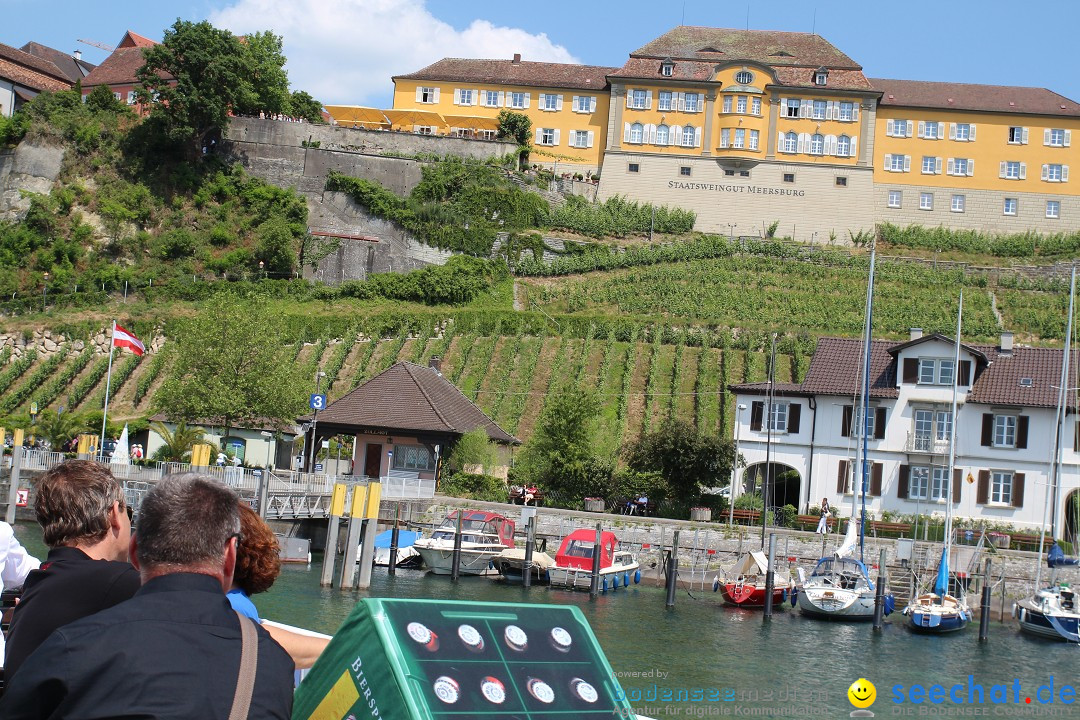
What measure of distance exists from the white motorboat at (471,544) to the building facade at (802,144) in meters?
Result: 46.0

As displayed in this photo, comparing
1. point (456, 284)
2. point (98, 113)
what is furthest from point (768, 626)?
point (98, 113)

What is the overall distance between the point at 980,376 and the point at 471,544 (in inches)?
808

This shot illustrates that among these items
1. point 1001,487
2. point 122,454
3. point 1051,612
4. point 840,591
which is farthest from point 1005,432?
point 122,454

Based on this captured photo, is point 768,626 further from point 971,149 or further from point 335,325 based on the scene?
point 971,149

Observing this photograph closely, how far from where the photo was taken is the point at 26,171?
70188 millimetres

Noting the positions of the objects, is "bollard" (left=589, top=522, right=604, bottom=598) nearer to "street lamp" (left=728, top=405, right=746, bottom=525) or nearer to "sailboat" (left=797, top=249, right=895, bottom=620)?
"sailboat" (left=797, top=249, right=895, bottom=620)

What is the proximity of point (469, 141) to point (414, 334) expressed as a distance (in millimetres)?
20789

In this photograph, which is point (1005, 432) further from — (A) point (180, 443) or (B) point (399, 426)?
(A) point (180, 443)

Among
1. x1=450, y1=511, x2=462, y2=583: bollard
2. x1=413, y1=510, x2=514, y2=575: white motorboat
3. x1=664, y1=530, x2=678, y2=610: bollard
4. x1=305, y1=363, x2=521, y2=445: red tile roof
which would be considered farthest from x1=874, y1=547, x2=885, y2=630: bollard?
x1=305, y1=363, x2=521, y2=445: red tile roof

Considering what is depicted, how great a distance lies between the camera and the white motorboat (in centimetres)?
3388

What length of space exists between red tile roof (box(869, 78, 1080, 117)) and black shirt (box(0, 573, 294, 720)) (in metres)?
81.0

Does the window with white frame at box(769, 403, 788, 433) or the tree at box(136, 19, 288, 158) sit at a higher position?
the tree at box(136, 19, 288, 158)

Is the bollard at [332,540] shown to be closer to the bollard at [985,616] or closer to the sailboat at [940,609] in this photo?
the sailboat at [940,609]

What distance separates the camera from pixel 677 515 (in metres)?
40.1
